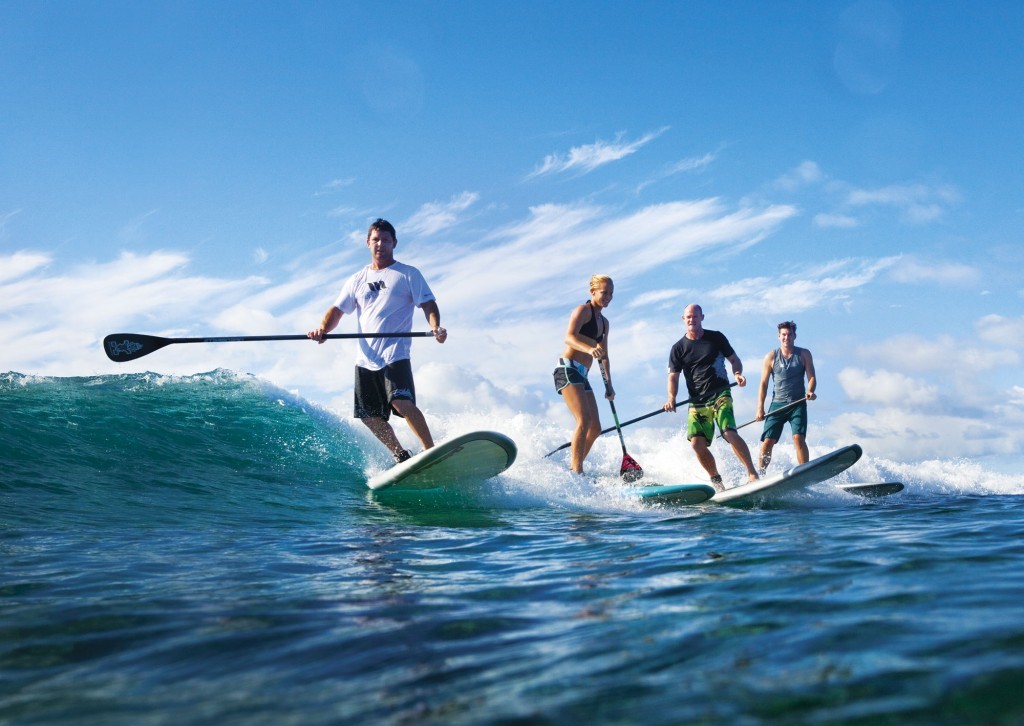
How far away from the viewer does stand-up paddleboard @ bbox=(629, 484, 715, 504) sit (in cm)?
762

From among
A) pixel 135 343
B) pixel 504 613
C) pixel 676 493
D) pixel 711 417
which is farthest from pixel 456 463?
pixel 504 613

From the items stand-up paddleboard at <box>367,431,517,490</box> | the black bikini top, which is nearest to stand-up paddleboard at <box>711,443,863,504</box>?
the black bikini top

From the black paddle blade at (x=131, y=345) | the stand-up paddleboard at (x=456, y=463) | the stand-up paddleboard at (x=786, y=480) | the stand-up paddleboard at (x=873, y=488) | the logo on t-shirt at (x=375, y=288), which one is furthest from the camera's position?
the stand-up paddleboard at (x=873, y=488)

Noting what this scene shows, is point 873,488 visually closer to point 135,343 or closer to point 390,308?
point 390,308

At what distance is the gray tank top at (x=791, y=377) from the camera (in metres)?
9.20

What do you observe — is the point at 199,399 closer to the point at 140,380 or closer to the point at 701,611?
the point at 140,380

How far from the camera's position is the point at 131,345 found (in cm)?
825

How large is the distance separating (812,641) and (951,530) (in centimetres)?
338

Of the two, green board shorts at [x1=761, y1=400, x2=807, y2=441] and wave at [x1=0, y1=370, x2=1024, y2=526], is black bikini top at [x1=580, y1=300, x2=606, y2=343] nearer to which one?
wave at [x1=0, y1=370, x2=1024, y2=526]

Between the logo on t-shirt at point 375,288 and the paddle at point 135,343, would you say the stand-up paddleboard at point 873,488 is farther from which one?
the paddle at point 135,343

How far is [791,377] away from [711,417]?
4.99 ft

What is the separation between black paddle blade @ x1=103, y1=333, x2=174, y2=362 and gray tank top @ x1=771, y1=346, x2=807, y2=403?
6.76m

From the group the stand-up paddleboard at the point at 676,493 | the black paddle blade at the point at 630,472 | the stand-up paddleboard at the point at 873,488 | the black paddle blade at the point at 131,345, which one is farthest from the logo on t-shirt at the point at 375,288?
the stand-up paddleboard at the point at 873,488

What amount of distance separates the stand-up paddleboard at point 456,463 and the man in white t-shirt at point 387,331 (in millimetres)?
197
